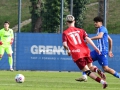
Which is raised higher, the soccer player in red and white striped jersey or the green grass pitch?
the soccer player in red and white striped jersey

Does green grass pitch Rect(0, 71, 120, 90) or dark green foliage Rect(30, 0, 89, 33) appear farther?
dark green foliage Rect(30, 0, 89, 33)

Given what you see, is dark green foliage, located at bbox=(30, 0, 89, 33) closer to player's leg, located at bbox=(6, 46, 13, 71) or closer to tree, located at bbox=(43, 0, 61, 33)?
tree, located at bbox=(43, 0, 61, 33)

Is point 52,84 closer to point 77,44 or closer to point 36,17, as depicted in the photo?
point 77,44

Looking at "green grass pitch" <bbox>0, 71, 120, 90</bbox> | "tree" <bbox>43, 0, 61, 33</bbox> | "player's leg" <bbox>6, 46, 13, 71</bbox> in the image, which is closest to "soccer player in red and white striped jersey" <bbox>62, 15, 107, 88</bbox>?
"green grass pitch" <bbox>0, 71, 120, 90</bbox>

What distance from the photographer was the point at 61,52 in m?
27.8

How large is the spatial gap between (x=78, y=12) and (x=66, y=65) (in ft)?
16.1

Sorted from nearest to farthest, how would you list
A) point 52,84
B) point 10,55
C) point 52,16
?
point 52,84, point 10,55, point 52,16

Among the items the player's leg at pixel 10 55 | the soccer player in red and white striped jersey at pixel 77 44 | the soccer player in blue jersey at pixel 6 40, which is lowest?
the player's leg at pixel 10 55

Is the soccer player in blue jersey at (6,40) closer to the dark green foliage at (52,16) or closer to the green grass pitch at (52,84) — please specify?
the dark green foliage at (52,16)

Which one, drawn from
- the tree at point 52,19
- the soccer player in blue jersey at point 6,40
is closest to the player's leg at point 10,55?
the soccer player in blue jersey at point 6,40

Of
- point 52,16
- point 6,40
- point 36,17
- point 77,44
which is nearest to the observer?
point 77,44

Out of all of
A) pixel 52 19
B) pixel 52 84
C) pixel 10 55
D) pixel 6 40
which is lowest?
pixel 10 55

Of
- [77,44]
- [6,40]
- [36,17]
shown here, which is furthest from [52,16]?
[77,44]

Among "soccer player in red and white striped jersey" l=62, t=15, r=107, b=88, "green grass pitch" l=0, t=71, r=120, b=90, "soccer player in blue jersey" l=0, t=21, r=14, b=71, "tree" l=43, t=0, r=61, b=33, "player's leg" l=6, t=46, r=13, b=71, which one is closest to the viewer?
"soccer player in red and white striped jersey" l=62, t=15, r=107, b=88
